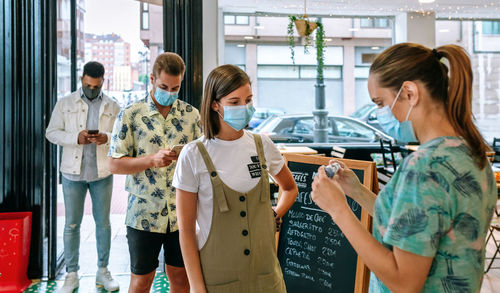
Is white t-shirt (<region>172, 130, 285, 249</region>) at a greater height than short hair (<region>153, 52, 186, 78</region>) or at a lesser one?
lesser

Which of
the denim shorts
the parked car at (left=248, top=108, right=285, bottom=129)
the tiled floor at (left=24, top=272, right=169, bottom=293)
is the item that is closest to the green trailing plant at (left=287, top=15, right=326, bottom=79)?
the parked car at (left=248, top=108, right=285, bottom=129)

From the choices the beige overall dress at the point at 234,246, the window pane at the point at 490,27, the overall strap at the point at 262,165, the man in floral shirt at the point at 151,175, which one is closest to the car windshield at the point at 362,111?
the window pane at the point at 490,27

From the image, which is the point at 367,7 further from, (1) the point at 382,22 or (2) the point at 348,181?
(2) the point at 348,181

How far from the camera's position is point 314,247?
2.70 m

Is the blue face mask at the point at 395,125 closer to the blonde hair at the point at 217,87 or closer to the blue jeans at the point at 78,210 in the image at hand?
the blonde hair at the point at 217,87

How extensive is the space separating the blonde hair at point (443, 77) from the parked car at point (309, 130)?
5578 millimetres

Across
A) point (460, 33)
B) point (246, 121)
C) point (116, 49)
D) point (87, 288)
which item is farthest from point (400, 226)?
point (460, 33)

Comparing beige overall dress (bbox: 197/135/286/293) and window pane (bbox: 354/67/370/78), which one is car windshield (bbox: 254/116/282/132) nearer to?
window pane (bbox: 354/67/370/78)

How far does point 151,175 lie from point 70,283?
1721 millimetres

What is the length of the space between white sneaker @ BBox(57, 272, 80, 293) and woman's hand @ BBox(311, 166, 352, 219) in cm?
292

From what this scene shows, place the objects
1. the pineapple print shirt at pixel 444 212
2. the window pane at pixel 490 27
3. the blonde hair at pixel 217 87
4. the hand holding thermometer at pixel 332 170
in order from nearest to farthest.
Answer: the pineapple print shirt at pixel 444 212 → the hand holding thermometer at pixel 332 170 → the blonde hair at pixel 217 87 → the window pane at pixel 490 27

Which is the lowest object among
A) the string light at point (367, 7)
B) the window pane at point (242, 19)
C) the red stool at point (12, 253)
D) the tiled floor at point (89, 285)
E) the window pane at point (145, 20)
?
the tiled floor at point (89, 285)

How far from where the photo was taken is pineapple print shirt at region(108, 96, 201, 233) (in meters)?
2.33

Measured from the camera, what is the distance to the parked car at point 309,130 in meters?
6.77
